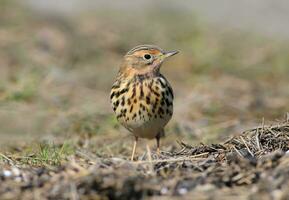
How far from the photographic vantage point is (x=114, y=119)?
7750 millimetres

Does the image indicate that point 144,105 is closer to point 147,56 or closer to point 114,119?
point 147,56

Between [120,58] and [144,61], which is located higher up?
[120,58]

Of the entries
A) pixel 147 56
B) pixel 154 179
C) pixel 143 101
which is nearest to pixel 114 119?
pixel 147 56

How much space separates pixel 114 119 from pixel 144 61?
55.9 inches

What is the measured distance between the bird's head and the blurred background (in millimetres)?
878

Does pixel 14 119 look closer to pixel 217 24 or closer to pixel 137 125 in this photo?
pixel 137 125

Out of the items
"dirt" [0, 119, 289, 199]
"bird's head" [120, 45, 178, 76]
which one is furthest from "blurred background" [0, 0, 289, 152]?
"dirt" [0, 119, 289, 199]

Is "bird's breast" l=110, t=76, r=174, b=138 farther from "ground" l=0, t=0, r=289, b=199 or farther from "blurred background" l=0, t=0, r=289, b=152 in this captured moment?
"blurred background" l=0, t=0, r=289, b=152

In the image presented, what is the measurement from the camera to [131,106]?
6012 millimetres

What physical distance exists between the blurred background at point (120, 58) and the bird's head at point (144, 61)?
878mm

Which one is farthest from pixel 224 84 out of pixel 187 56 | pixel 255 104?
pixel 187 56

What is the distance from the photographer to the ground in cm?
422

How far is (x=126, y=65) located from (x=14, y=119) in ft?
6.66

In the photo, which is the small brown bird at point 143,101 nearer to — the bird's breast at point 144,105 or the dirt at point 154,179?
the bird's breast at point 144,105
